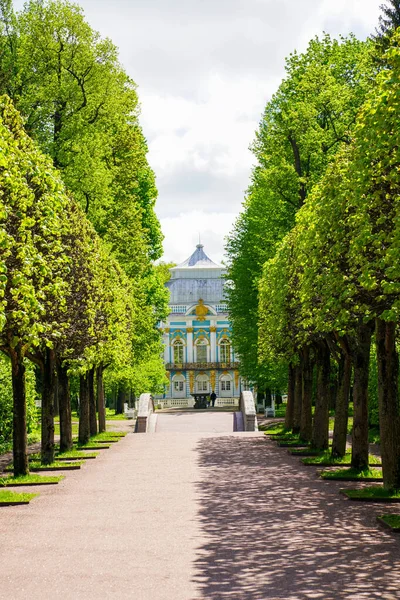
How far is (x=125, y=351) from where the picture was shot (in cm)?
3173

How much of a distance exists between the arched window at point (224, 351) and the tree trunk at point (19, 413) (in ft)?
228

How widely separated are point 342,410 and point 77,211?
8835mm

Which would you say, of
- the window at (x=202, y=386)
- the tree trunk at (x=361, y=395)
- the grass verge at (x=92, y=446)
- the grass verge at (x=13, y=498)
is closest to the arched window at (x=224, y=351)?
the window at (x=202, y=386)

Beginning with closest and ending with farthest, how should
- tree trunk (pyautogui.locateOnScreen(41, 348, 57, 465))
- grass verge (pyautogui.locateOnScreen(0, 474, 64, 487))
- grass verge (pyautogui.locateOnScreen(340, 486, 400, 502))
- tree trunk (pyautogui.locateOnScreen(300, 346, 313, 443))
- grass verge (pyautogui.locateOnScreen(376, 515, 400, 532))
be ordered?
grass verge (pyautogui.locateOnScreen(376, 515, 400, 532)), grass verge (pyautogui.locateOnScreen(340, 486, 400, 502)), grass verge (pyautogui.locateOnScreen(0, 474, 64, 487)), tree trunk (pyautogui.locateOnScreen(41, 348, 57, 465)), tree trunk (pyautogui.locateOnScreen(300, 346, 313, 443))

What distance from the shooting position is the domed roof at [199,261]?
96.9 meters

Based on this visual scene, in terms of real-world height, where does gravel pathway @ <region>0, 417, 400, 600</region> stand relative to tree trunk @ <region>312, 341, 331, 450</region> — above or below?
below

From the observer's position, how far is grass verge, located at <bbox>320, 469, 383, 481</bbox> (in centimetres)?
1707

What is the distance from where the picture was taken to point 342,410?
20203 millimetres

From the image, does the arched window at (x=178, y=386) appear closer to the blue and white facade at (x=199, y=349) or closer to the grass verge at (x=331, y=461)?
the blue and white facade at (x=199, y=349)

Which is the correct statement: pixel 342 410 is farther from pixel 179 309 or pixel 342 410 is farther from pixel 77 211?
pixel 179 309

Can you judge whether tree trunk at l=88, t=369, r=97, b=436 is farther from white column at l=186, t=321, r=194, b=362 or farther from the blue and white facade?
white column at l=186, t=321, r=194, b=362

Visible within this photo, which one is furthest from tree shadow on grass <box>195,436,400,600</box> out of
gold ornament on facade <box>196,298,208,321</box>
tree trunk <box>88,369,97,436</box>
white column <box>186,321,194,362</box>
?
gold ornament on facade <box>196,298,208,321</box>

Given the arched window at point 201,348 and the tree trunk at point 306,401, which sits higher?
the arched window at point 201,348

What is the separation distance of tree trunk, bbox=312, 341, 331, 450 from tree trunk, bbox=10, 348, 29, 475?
316 inches
